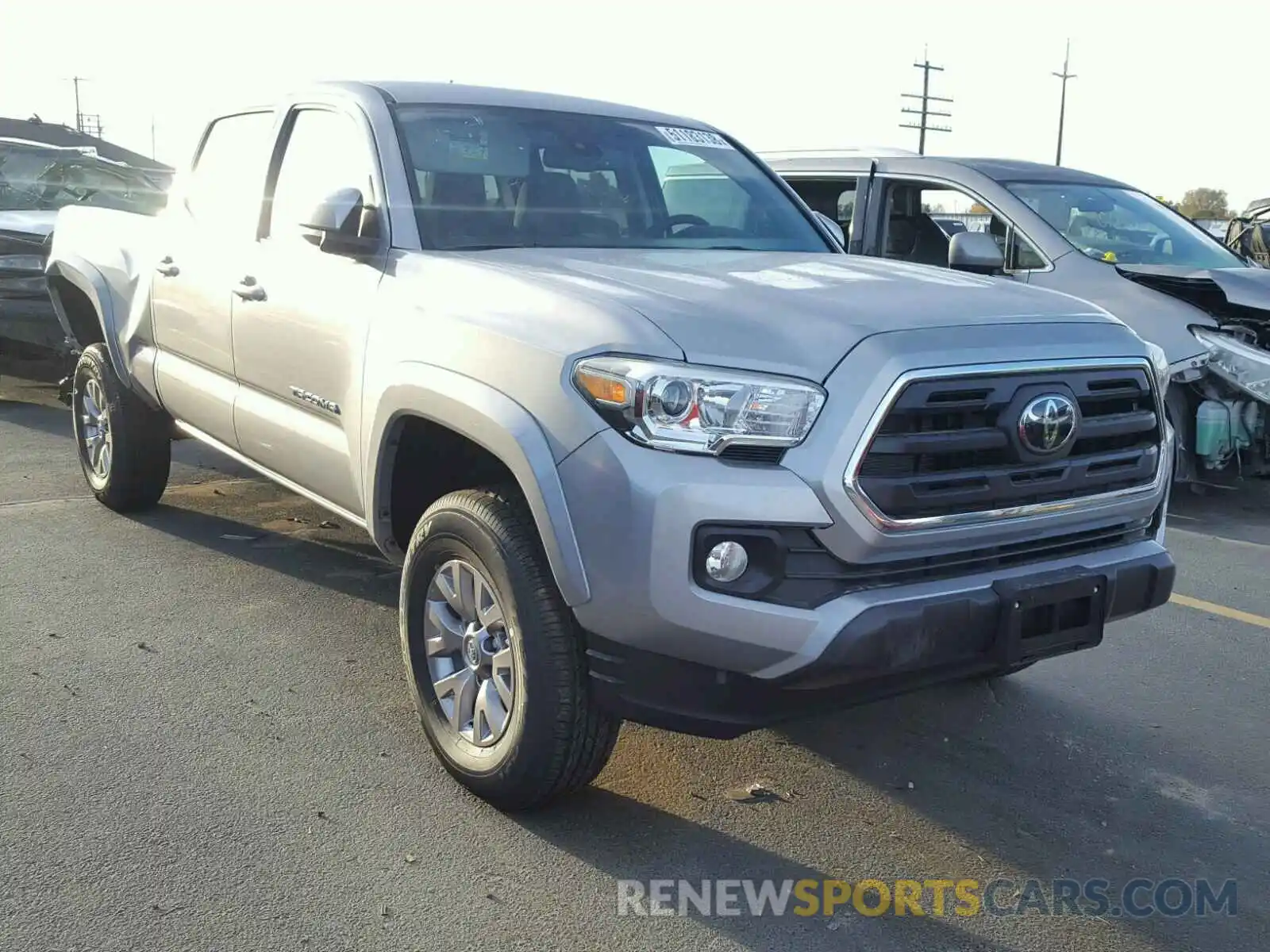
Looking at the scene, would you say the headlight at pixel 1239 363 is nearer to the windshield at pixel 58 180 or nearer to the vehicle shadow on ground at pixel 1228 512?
the vehicle shadow on ground at pixel 1228 512

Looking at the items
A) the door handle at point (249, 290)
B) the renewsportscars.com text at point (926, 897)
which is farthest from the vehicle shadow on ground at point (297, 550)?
the renewsportscars.com text at point (926, 897)

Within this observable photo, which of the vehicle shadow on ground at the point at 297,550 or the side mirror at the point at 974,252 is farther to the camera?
the vehicle shadow on ground at the point at 297,550

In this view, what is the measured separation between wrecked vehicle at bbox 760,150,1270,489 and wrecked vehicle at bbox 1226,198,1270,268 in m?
3.27

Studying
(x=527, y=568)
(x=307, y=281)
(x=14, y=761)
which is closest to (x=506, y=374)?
(x=527, y=568)

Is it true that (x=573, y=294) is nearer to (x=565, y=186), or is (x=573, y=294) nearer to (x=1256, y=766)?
(x=565, y=186)

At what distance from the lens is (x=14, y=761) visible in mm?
3523

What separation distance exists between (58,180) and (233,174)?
556 centimetres

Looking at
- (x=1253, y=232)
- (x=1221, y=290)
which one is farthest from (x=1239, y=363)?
(x=1253, y=232)

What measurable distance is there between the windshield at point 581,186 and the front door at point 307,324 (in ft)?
0.74

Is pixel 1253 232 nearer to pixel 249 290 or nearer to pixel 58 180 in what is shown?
pixel 58 180

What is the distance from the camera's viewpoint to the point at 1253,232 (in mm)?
12531

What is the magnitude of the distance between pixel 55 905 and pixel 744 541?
5.75 feet

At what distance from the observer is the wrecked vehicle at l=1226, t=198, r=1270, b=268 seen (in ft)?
36.2

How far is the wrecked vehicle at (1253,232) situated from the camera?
36.2 feet
